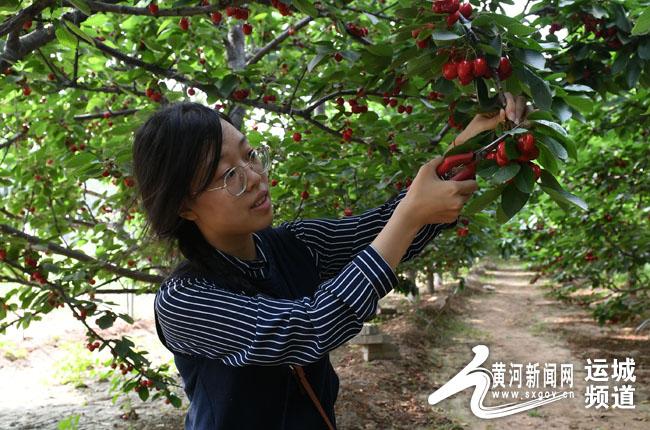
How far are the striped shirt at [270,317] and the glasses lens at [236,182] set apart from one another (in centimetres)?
22

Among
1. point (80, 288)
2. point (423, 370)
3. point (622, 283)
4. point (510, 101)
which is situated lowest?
point (622, 283)

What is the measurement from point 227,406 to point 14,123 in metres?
3.32

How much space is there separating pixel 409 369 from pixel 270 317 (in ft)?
18.9

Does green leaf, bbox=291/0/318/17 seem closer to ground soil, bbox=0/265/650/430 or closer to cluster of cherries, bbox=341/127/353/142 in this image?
cluster of cherries, bbox=341/127/353/142

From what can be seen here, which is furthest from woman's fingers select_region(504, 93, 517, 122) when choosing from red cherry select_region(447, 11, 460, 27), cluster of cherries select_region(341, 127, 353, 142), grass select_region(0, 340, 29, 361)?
grass select_region(0, 340, 29, 361)

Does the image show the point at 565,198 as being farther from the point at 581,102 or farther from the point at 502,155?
the point at 581,102

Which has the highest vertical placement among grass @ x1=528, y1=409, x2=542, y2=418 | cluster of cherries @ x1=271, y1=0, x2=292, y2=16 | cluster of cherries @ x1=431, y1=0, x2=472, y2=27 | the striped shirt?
cluster of cherries @ x1=271, y1=0, x2=292, y2=16

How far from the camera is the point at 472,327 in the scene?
9.81 metres

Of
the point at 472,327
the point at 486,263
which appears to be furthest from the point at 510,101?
the point at 486,263

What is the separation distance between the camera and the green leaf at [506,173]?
1.14 metres

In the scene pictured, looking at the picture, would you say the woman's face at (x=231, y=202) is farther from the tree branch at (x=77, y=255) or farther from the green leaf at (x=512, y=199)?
the tree branch at (x=77, y=255)

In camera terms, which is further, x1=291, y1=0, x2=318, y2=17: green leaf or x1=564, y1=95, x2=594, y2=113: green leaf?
x1=291, y1=0, x2=318, y2=17: green leaf

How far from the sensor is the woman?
1186mm

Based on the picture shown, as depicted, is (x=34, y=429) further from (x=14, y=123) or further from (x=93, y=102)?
(x=93, y=102)
